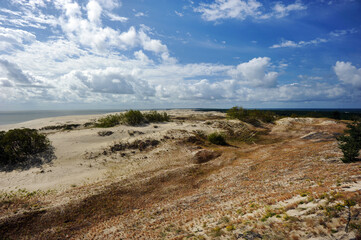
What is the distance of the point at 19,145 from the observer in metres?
22.9

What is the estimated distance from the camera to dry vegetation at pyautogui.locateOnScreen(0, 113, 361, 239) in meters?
7.11

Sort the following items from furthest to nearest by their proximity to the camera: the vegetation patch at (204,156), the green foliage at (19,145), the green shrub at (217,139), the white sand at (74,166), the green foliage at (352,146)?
the green shrub at (217,139), the vegetation patch at (204,156), the green foliage at (19,145), the white sand at (74,166), the green foliage at (352,146)

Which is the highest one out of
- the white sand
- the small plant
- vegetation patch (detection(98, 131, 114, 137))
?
vegetation patch (detection(98, 131, 114, 137))

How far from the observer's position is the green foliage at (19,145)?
2117 centimetres

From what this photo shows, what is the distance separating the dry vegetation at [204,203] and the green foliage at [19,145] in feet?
28.6

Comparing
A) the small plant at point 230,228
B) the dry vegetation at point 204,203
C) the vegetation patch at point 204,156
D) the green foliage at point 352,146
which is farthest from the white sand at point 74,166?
the green foliage at point 352,146

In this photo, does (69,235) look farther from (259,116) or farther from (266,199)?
(259,116)

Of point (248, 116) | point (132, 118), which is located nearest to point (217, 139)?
point (132, 118)

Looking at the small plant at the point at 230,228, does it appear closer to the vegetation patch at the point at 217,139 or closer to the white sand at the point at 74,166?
the white sand at the point at 74,166

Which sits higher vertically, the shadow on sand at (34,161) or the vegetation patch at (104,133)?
the vegetation patch at (104,133)

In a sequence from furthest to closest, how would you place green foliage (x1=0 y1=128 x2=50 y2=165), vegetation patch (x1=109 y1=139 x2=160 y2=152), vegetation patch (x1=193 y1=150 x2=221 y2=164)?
vegetation patch (x1=109 y1=139 x2=160 y2=152)
vegetation patch (x1=193 y1=150 x2=221 y2=164)
green foliage (x1=0 y1=128 x2=50 y2=165)

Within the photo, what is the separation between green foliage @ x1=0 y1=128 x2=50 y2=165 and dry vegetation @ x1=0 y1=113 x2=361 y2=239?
A: 873 cm

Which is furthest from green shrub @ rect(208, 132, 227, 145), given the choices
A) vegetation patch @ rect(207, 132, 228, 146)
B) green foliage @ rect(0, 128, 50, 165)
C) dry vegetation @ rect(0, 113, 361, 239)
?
green foliage @ rect(0, 128, 50, 165)

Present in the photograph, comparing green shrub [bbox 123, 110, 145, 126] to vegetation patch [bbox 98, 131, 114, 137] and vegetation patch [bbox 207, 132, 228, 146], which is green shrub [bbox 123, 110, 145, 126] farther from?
vegetation patch [bbox 207, 132, 228, 146]
